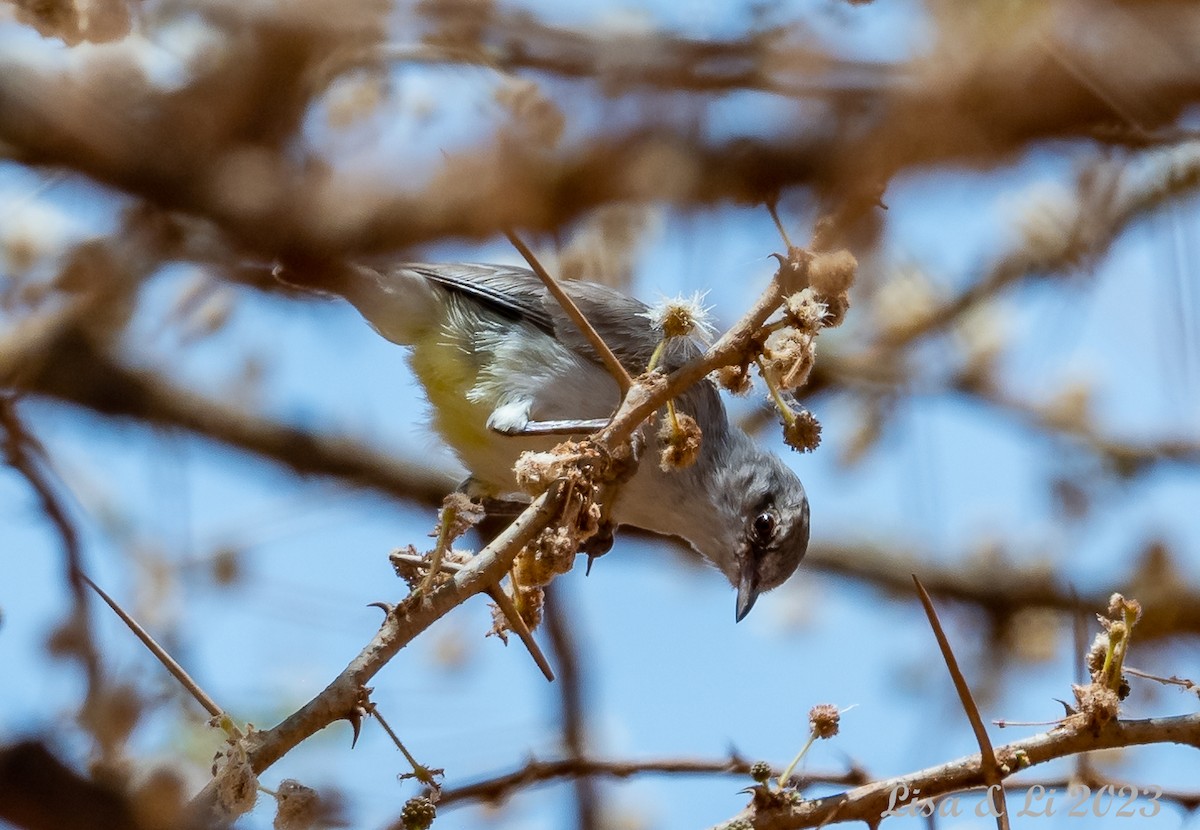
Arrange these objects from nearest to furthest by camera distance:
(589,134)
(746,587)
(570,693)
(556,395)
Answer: (589,134) → (570,693) → (556,395) → (746,587)

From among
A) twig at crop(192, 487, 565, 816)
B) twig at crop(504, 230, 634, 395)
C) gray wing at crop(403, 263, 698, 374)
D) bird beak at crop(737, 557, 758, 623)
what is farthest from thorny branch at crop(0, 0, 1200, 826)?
bird beak at crop(737, 557, 758, 623)

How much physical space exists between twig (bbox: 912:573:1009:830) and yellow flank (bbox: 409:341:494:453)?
9.29 feet

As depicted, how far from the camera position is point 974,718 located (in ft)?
5.71

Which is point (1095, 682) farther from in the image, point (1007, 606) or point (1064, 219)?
point (1007, 606)

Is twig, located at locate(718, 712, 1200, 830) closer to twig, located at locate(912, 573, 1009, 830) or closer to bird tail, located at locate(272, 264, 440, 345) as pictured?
twig, located at locate(912, 573, 1009, 830)

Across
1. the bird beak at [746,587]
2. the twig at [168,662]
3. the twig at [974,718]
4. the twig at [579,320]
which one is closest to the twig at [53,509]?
the twig at [168,662]

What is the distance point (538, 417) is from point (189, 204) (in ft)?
10.7

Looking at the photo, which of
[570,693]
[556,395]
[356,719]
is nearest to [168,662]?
[356,719]

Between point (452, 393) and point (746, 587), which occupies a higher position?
point (452, 393)

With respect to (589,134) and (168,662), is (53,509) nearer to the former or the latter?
(168,662)

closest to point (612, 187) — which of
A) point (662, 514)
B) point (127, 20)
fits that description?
point (127, 20)

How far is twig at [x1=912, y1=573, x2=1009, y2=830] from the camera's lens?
5.58 feet

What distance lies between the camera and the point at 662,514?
15.3 ft

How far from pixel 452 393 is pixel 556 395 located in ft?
1.35
